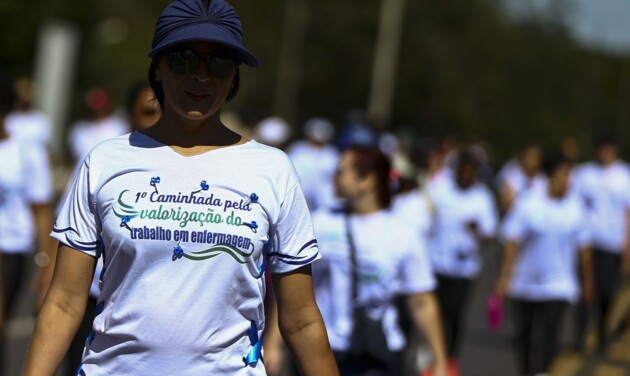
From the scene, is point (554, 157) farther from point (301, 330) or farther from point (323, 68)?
point (323, 68)

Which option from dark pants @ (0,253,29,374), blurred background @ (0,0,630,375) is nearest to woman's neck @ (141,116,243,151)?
dark pants @ (0,253,29,374)

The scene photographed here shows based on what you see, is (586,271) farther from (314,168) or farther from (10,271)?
(314,168)

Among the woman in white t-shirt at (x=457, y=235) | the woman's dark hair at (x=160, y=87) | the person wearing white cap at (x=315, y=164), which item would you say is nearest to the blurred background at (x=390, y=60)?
the person wearing white cap at (x=315, y=164)

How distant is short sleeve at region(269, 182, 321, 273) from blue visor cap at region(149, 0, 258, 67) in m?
0.40

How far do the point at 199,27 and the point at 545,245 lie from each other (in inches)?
293

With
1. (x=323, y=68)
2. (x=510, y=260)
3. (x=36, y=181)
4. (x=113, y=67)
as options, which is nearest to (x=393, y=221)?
(x=36, y=181)

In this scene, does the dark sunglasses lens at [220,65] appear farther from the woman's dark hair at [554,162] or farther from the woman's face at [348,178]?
the woman's dark hair at [554,162]

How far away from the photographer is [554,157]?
11.2 m

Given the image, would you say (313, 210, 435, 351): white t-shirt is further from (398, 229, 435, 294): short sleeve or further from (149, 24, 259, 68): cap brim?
(149, 24, 259, 68): cap brim

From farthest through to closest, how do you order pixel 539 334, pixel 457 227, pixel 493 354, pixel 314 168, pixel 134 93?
1. pixel 314 168
2. pixel 493 354
3. pixel 457 227
4. pixel 539 334
5. pixel 134 93

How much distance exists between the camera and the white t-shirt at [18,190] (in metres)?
8.60

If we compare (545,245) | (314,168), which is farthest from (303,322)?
(314,168)

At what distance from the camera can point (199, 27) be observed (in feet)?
12.5

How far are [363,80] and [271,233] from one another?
55.5 m
